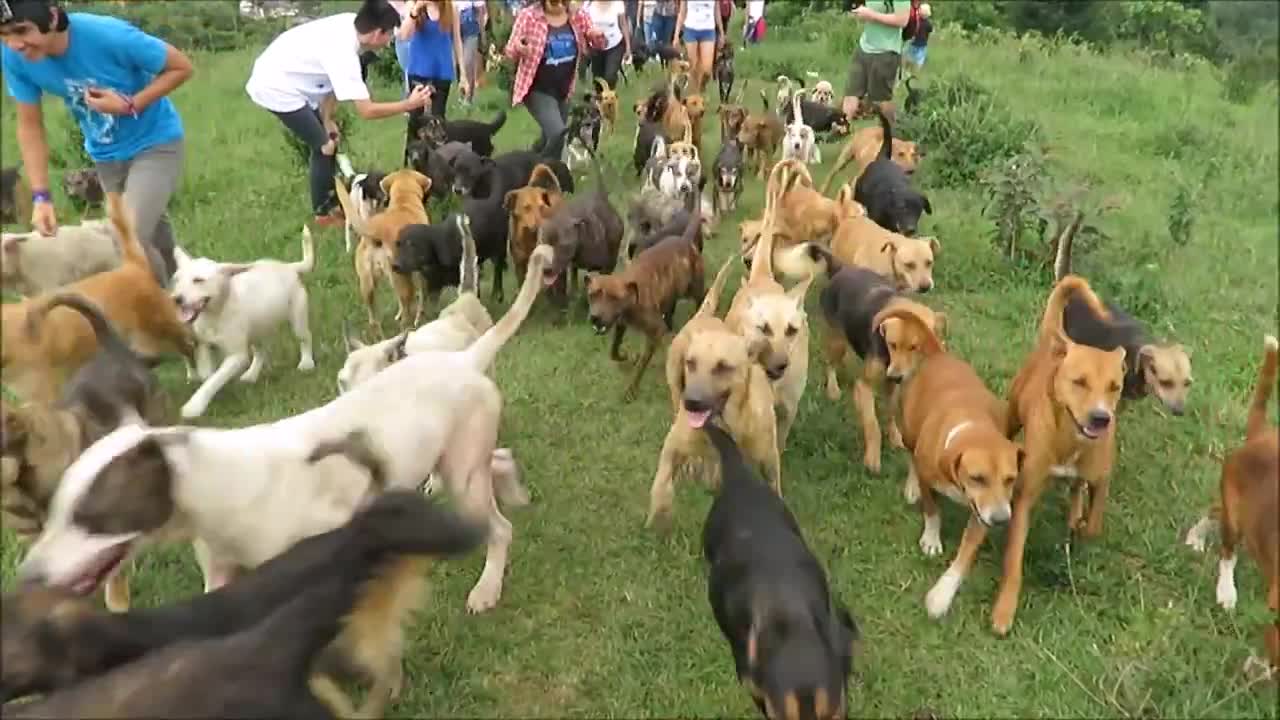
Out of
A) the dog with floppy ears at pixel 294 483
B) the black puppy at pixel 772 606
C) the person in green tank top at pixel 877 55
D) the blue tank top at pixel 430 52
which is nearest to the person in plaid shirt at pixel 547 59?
the blue tank top at pixel 430 52

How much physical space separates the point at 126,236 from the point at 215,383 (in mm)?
1255

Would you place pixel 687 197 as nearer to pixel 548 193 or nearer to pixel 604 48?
pixel 548 193

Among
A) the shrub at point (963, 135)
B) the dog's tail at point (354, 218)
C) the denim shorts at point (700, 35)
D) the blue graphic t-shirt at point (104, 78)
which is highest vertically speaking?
the blue graphic t-shirt at point (104, 78)

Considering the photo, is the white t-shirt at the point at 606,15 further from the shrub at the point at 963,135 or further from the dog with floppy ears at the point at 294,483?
the dog with floppy ears at the point at 294,483

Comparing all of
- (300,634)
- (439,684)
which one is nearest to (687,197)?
(439,684)

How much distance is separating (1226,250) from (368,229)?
585 cm

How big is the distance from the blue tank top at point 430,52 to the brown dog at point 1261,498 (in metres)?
7.83

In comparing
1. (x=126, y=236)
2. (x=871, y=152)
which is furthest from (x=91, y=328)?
(x=871, y=152)

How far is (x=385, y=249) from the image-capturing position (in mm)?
7102

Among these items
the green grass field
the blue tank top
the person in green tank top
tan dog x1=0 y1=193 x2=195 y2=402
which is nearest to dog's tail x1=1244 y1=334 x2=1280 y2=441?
the green grass field

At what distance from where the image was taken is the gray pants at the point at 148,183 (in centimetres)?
556

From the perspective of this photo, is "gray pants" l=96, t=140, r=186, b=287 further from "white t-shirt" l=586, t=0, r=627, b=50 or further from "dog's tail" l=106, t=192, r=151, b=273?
"white t-shirt" l=586, t=0, r=627, b=50

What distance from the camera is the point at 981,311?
7566mm

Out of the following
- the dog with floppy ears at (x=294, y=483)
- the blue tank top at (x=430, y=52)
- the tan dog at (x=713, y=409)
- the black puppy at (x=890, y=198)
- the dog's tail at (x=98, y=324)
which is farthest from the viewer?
the blue tank top at (x=430, y=52)
